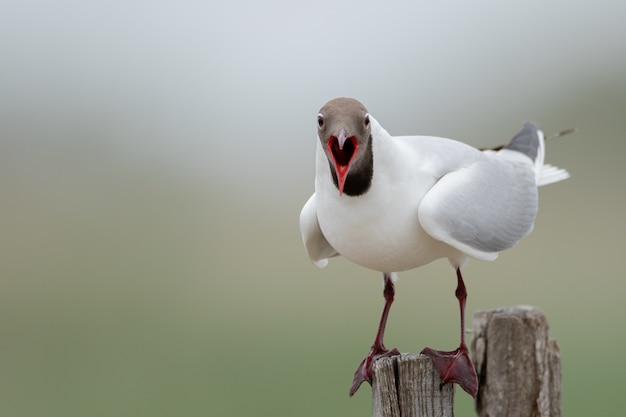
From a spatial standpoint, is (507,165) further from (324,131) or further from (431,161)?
(324,131)

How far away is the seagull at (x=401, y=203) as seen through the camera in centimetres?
295

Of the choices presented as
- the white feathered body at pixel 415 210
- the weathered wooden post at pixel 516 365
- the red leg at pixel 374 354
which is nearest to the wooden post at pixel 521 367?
the weathered wooden post at pixel 516 365

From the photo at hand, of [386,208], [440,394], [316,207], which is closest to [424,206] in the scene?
[386,208]

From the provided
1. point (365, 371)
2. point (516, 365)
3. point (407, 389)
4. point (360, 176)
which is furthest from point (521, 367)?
point (360, 176)

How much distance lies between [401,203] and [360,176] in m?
0.21

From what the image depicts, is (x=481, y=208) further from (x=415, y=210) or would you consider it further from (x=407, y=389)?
(x=407, y=389)

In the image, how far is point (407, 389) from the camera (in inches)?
116

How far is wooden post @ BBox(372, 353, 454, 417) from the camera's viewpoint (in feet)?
9.62

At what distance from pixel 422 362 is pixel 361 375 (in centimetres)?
56

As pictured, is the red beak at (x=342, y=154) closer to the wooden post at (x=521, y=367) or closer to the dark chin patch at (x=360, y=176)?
the dark chin patch at (x=360, y=176)

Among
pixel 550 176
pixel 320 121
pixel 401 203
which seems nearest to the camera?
pixel 320 121

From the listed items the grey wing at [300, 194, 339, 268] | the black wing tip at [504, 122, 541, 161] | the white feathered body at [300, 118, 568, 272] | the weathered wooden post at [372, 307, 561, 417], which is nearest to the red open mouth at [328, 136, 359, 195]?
the white feathered body at [300, 118, 568, 272]

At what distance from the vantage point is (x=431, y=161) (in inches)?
133

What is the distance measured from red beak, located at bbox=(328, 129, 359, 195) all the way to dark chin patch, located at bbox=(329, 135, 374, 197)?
62 mm
